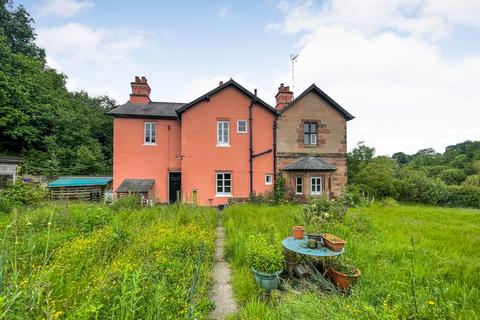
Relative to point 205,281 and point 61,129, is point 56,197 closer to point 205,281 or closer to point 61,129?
point 61,129

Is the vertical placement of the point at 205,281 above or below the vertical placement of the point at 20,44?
below

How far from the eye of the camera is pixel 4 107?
17.1 metres

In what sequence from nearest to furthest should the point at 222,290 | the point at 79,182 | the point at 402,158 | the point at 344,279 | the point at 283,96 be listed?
1. the point at 344,279
2. the point at 222,290
3. the point at 283,96
4. the point at 79,182
5. the point at 402,158

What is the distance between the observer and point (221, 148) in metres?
13.2

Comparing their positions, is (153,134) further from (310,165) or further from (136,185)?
(310,165)

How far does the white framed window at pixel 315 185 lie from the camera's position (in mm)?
13391

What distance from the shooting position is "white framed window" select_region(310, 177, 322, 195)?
13391mm

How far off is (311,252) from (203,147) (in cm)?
1059

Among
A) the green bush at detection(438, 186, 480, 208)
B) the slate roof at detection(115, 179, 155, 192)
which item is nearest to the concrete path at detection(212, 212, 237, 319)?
the slate roof at detection(115, 179, 155, 192)

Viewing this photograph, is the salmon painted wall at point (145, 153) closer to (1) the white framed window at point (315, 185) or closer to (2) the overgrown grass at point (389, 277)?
(2) the overgrown grass at point (389, 277)

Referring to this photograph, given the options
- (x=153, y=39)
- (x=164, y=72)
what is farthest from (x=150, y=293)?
(x=164, y=72)

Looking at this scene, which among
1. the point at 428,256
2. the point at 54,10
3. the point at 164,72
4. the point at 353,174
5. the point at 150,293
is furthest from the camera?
the point at 353,174

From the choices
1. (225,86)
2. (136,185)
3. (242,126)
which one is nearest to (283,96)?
(242,126)

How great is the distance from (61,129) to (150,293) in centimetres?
2615
